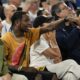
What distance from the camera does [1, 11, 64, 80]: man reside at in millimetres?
5113

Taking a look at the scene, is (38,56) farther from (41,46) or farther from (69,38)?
(69,38)

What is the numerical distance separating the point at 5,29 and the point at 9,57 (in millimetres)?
1520

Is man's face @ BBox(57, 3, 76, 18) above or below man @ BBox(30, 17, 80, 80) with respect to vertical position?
above

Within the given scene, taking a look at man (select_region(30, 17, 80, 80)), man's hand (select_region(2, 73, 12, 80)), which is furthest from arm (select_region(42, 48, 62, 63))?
man's hand (select_region(2, 73, 12, 80))

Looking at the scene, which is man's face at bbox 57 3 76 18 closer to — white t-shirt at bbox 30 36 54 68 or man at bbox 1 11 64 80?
man at bbox 1 11 64 80

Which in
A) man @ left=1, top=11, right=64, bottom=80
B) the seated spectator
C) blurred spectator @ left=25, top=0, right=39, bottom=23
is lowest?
blurred spectator @ left=25, top=0, right=39, bottom=23

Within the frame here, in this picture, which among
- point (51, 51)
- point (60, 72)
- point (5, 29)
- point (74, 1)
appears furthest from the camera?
point (74, 1)

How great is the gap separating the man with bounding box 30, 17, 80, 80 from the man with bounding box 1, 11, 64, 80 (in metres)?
0.08

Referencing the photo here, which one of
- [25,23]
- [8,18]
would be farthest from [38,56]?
[8,18]

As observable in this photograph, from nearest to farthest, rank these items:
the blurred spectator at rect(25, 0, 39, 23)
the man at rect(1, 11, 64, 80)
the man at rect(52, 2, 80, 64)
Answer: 1. the man at rect(1, 11, 64, 80)
2. the man at rect(52, 2, 80, 64)
3. the blurred spectator at rect(25, 0, 39, 23)

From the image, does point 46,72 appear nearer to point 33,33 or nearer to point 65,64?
point 65,64

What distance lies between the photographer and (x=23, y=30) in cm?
523

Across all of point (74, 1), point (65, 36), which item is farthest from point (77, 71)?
point (74, 1)

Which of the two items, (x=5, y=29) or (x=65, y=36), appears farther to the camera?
(x=5, y=29)
